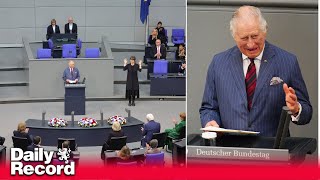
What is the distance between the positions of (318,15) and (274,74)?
709 millimetres

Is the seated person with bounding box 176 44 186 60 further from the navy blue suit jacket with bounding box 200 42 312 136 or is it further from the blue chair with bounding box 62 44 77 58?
the navy blue suit jacket with bounding box 200 42 312 136

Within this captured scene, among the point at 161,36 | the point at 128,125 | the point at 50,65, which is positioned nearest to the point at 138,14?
the point at 161,36

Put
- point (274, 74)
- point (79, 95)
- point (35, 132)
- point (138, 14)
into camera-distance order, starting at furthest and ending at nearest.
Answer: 1. point (138, 14)
2. point (79, 95)
3. point (35, 132)
4. point (274, 74)

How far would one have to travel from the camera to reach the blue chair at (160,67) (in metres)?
21.1

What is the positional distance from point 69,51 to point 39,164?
1007 cm

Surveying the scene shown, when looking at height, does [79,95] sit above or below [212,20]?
below

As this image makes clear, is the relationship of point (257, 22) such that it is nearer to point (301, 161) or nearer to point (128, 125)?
point (301, 161)

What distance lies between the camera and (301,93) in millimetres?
6652

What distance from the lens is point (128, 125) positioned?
52.9 ft

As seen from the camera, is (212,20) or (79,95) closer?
(212,20)

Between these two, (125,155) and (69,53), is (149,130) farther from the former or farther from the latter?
(69,53)

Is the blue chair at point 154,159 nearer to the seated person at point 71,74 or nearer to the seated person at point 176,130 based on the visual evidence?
the seated person at point 176,130

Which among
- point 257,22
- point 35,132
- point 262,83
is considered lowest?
point 35,132

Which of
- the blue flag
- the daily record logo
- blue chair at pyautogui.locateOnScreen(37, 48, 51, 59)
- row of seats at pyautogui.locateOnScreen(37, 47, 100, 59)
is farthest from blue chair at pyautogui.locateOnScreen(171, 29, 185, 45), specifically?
the daily record logo
